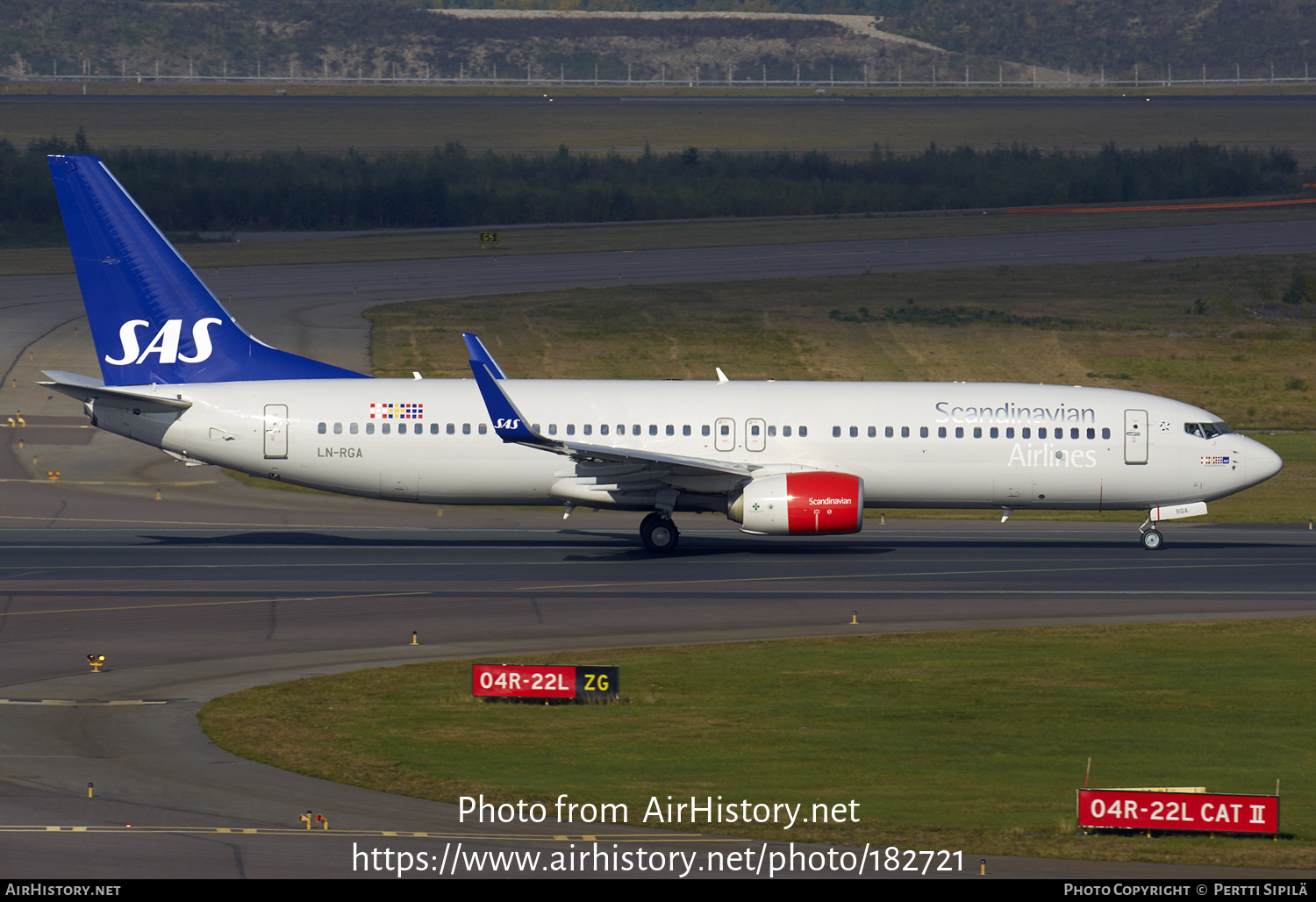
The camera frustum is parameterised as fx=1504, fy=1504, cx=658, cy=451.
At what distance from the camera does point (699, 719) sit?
22.9 m

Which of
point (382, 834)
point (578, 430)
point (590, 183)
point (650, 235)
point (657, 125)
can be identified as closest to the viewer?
point (382, 834)

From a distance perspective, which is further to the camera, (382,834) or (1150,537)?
(1150,537)

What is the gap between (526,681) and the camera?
937 inches

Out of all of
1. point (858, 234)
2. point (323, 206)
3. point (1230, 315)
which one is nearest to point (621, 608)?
point (1230, 315)

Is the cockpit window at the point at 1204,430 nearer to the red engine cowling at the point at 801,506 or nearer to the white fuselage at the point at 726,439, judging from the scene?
the white fuselage at the point at 726,439

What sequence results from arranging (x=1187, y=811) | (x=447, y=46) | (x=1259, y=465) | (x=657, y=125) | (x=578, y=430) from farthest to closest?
(x=447, y=46) < (x=657, y=125) < (x=1259, y=465) < (x=578, y=430) < (x=1187, y=811)

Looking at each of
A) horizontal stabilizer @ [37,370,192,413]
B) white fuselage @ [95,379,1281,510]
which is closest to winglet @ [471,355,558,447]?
white fuselage @ [95,379,1281,510]

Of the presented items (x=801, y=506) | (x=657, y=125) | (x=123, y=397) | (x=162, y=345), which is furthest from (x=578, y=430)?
(x=657, y=125)

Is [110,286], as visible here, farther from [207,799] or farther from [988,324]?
[988,324]

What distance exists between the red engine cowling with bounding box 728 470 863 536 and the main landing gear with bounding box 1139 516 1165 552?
8632mm

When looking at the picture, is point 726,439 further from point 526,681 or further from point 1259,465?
point 526,681

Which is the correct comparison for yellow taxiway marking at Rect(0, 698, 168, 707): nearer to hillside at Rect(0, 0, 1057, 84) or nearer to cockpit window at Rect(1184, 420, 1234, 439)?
cockpit window at Rect(1184, 420, 1234, 439)

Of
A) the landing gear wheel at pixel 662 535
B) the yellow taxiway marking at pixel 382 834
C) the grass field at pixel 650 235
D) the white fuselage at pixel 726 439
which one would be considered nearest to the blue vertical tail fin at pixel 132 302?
the white fuselage at pixel 726 439

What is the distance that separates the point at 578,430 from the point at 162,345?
1095 cm
